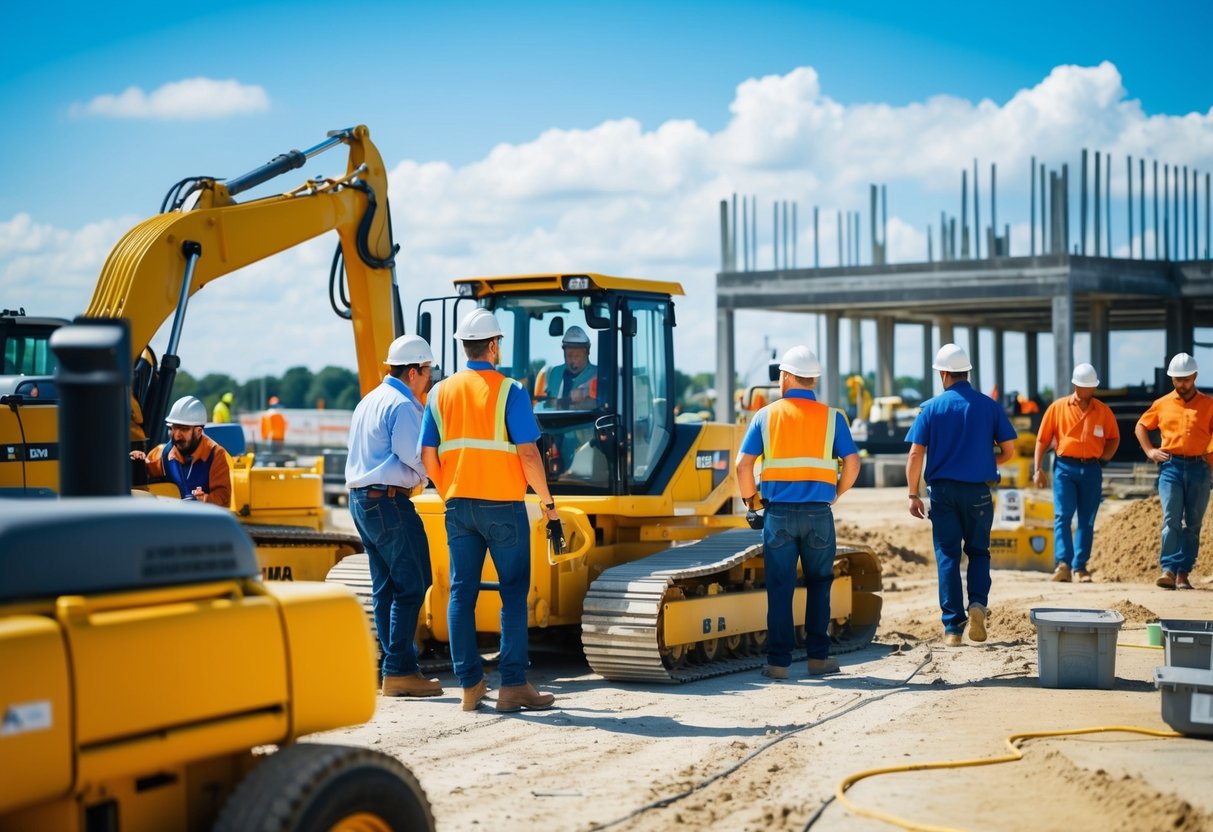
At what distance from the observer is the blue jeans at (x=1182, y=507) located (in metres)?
12.9

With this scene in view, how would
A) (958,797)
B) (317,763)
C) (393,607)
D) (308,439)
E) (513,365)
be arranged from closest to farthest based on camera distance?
(317,763), (958,797), (393,607), (513,365), (308,439)

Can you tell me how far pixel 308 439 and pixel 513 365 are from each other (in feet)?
141

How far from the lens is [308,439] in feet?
171

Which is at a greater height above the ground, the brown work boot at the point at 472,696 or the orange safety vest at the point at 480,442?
the orange safety vest at the point at 480,442

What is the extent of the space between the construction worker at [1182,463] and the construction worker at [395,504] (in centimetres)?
732

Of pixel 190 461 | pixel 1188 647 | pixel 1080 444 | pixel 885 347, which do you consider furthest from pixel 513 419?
pixel 885 347

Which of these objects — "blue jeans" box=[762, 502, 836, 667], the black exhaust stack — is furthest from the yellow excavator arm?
the black exhaust stack

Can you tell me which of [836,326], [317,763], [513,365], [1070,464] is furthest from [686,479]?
[836,326]

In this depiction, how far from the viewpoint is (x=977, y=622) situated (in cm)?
1006

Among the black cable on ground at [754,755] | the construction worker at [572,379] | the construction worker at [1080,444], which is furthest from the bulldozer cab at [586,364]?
the construction worker at [1080,444]

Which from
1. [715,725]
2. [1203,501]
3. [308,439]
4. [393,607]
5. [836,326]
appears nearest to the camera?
[715,725]

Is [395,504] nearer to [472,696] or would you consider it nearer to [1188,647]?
[472,696]

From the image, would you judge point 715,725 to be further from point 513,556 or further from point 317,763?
point 317,763

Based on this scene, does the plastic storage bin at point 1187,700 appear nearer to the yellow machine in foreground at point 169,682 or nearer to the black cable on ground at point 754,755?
the black cable on ground at point 754,755
